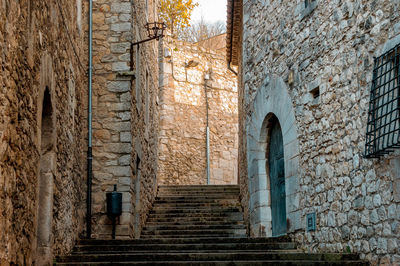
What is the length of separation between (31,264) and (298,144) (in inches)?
161

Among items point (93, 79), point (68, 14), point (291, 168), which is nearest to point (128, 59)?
point (93, 79)

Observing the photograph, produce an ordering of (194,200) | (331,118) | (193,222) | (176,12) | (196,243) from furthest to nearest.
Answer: (176,12), (194,200), (193,222), (196,243), (331,118)

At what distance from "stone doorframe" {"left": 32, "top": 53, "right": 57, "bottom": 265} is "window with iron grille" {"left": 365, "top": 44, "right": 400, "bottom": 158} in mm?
3320

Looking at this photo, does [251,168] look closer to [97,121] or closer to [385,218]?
[97,121]

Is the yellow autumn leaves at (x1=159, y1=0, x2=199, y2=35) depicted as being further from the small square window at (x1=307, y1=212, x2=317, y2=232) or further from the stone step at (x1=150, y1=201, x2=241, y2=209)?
the small square window at (x1=307, y1=212, x2=317, y2=232)

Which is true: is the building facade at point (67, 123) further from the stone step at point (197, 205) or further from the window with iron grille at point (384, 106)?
the window with iron grille at point (384, 106)

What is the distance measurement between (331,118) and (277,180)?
2592 mm

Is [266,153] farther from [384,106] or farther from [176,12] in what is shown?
[176,12]

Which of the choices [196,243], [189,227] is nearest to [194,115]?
[189,227]

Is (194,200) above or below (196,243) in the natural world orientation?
above

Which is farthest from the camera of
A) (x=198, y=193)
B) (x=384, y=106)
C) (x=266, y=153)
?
(x=198, y=193)

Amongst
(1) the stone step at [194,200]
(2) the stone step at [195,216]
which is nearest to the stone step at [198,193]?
(1) the stone step at [194,200]

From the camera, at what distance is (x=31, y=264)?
5.41 meters

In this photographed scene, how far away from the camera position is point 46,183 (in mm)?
6297
